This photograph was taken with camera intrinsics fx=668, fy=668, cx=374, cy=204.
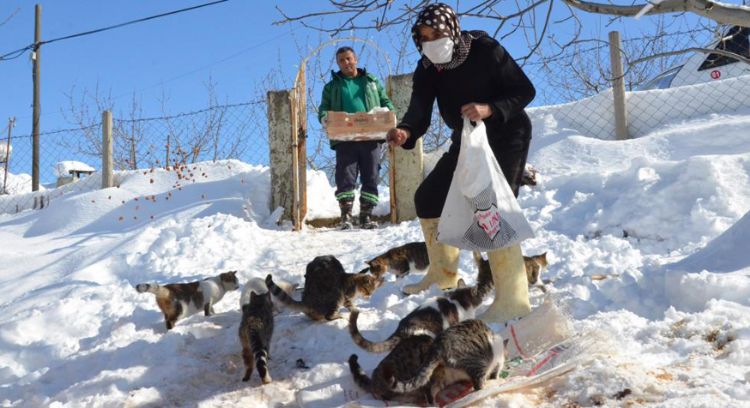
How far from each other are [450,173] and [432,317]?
100 centimetres

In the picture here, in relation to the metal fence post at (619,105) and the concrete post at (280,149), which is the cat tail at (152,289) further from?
the metal fence post at (619,105)

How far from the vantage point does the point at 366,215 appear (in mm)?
8805

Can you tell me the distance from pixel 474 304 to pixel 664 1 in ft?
6.99

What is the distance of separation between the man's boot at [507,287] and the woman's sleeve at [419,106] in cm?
95

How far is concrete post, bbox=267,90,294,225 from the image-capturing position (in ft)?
31.1

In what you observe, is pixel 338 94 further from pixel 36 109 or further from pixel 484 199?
pixel 36 109

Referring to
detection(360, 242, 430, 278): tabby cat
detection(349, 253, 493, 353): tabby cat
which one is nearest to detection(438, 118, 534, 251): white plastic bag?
detection(349, 253, 493, 353): tabby cat

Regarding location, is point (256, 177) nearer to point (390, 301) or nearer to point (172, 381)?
point (390, 301)

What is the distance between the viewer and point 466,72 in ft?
13.4

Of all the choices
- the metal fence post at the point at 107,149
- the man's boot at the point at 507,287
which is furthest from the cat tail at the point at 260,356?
the metal fence post at the point at 107,149

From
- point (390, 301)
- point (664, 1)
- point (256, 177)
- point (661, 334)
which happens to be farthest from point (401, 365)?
point (256, 177)

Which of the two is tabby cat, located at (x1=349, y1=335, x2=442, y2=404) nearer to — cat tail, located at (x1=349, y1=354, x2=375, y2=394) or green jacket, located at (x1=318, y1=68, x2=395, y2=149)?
cat tail, located at (x1=349, y1=354, x2=375, y2=394)

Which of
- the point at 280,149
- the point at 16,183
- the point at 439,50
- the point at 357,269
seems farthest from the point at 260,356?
the point at 16,183

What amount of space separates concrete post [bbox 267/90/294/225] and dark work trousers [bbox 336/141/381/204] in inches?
43.9
